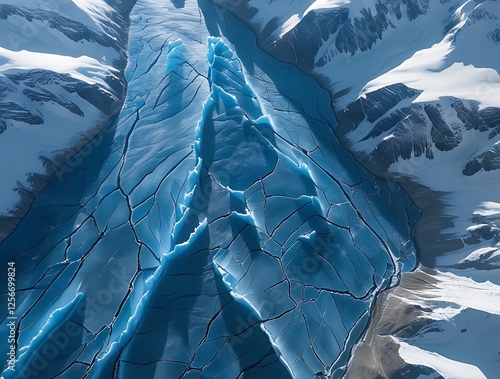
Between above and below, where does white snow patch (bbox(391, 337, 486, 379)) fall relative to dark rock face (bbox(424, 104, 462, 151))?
below

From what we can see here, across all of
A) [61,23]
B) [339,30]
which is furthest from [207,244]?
[61,23]

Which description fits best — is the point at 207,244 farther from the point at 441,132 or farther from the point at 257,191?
the point at 441,132

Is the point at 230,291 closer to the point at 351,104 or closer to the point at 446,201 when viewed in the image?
the point at 446,201

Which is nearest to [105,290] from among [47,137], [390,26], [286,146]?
[47,137]

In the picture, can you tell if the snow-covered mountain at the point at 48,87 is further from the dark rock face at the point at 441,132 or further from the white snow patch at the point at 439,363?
the white snow patch at the point at 439,363

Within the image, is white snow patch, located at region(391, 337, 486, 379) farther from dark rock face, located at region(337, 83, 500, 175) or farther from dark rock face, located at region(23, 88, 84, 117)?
dark rock face, located at region(23, 88, 84, 117)

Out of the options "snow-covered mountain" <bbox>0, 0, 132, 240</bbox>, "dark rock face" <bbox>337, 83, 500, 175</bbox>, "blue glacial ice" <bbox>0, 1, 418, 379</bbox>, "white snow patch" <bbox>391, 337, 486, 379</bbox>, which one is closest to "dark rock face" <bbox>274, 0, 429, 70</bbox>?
"blue glacial ice" <bbox>0, 1, 418, 379</bbox>
